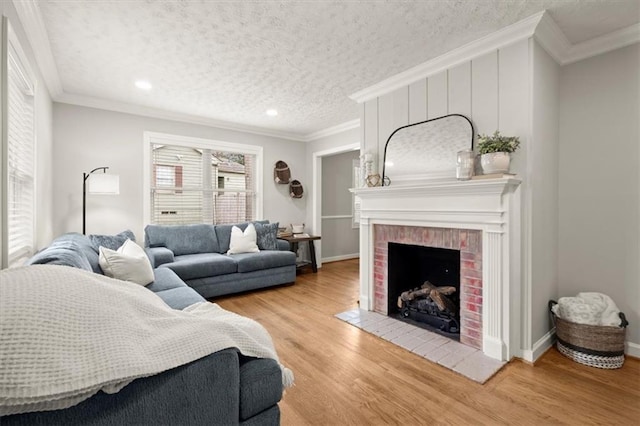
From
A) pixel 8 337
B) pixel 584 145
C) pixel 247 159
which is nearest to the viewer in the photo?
pixel 8 337

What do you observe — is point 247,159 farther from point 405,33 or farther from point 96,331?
point 96,331

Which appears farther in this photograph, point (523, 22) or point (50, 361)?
point (523, 22)

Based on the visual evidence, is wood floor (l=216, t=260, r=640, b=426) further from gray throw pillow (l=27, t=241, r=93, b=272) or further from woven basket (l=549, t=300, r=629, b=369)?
gray throw pillow (l=27, t=241, r=93, b=272)

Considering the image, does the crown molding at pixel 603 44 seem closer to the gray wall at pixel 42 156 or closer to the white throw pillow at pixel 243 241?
the white throw pillow at pixel 243 241

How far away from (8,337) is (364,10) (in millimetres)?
2347

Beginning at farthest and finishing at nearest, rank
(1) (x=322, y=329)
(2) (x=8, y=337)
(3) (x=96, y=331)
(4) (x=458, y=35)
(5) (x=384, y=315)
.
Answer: (5) (x=384, y=315) → (1) (x=322, y=329) → (4) (x=458, y=35) → (3) (x=96, y=331) → (2) (x=8, y=337)

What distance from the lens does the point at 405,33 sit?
2.29m

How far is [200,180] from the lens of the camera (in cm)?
471

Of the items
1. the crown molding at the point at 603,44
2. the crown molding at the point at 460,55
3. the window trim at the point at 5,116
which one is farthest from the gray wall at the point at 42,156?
the crown molding at the point at 603,44

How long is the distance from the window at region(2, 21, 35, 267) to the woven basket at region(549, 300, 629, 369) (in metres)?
3.72

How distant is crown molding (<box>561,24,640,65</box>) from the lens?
2.20m

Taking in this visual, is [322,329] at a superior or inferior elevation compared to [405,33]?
inferior

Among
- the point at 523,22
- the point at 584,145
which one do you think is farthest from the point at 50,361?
the point at 584,145

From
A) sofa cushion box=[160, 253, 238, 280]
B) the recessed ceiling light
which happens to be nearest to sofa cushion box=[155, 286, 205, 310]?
sofa cushion box=[160, 253, 238, 280]
